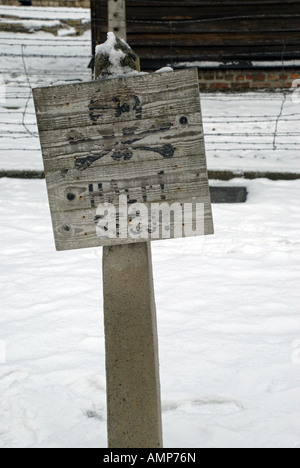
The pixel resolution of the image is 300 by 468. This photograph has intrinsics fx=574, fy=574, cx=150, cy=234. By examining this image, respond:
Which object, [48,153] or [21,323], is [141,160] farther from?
[21,323]

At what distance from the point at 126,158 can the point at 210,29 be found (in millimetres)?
8347

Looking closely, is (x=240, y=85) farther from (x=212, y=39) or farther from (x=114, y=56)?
(x=114, y=56)

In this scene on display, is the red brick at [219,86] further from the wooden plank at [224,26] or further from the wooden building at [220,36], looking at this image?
the wooden plank at [224,26]

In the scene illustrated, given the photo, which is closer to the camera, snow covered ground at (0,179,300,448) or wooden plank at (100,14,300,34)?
snow covered ground at (0,179,300,448)

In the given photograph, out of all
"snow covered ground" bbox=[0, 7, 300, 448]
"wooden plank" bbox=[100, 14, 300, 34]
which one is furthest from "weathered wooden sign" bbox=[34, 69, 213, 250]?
"wooden plank" bbox=[100, 14, 300, 34]

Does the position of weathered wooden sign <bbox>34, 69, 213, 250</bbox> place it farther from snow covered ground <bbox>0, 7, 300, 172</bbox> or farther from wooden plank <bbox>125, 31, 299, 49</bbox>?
wooden plank <bbox>125, 31, 299, 49</bbox>

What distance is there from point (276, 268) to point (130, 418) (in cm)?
241

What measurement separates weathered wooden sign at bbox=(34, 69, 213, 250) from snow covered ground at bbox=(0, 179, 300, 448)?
1086 mm

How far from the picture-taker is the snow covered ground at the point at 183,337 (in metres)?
Answer: 2.54

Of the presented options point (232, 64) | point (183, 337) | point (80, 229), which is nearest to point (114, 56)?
point (80, 229)

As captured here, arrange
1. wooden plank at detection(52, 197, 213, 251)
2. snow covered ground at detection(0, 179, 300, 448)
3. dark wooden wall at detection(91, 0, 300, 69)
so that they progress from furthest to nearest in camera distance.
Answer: dark wooden wall at detection(91, 0, 300, 69) < snow covered ground at detection(0, 179, 300, 448) < wooden plank at detection(52, 197, 213, 251)

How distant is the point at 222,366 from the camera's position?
9.77 ft

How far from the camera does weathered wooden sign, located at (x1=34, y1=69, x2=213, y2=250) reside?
175 cm

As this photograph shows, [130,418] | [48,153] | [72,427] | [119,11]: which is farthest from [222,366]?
[119,11]
